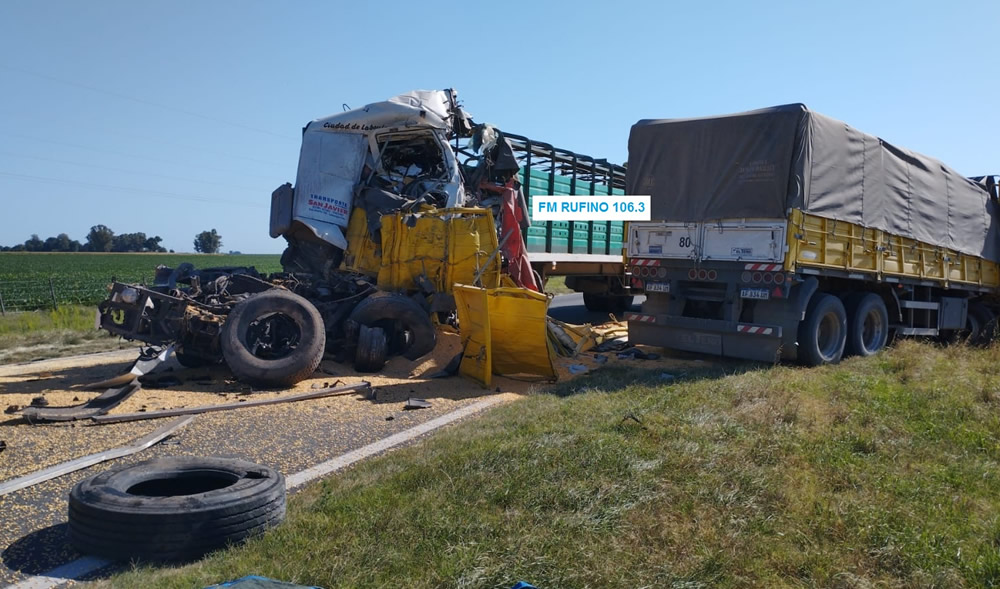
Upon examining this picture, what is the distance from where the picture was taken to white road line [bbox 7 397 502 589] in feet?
11.8

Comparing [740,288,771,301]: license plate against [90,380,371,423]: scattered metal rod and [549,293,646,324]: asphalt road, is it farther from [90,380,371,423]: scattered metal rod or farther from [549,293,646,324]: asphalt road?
[549,293,646,324]: asphalt road

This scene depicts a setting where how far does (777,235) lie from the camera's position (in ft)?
29.9

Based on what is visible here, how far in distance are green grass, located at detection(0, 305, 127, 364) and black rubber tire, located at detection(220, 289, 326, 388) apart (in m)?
4.97

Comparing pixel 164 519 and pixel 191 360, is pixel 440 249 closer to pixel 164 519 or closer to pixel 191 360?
pixel 191 360

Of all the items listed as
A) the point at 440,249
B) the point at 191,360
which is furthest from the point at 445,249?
the point at 191,360

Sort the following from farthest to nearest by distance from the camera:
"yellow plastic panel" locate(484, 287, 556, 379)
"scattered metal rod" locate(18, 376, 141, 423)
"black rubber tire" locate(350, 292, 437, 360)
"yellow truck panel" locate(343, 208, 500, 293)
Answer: "yellow truck panel" locate(343, 208, 500, 293) → "black rubber tire" locate(350, 292, 437, 360) → "yellow plastic panel" locate(484, 287, 556, 379) → "scattered metal rod" locate(18, 376, 141, 423)

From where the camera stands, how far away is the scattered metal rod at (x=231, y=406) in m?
6.37

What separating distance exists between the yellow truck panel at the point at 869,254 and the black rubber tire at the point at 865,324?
409mm

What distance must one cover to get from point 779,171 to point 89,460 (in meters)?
7.90

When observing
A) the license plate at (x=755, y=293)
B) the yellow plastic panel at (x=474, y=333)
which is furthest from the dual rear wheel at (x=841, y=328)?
the yellow plastic panel at (x=474, y=333)

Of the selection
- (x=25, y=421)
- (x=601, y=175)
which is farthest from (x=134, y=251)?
(x=25, y=421)

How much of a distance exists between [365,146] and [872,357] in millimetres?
7926

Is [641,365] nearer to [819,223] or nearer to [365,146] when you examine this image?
[819,223]

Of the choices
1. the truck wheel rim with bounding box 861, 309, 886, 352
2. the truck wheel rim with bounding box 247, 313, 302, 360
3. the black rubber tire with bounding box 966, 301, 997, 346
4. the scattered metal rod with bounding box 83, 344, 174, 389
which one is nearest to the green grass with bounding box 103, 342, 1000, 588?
the truck wheel rim with bounding box 247, 313, 302, 360
